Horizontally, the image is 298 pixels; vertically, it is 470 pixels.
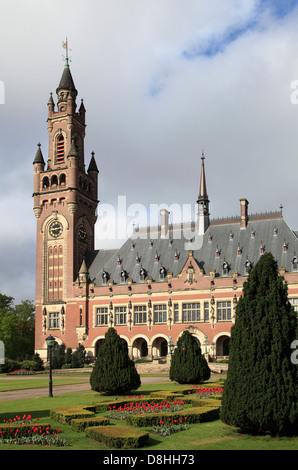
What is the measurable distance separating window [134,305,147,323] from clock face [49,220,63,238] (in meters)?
16.4

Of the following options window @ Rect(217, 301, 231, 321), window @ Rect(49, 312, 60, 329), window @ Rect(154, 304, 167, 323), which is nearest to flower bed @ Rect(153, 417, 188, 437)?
window @ Rect(217, 301, 231, 321)

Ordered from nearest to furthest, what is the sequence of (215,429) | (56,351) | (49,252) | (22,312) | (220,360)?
(215,429) → (220,360) → (56,351) → (49,252) → (22,312)

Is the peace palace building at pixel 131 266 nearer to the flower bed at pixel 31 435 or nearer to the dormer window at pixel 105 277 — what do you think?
the dormer window at pixel 105 277

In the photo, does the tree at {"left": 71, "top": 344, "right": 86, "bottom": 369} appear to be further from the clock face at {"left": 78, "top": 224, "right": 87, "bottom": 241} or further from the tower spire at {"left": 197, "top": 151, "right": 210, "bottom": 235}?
the tower spire at {"left": 197, "top": 151, "right": 210, "bottom": 235}

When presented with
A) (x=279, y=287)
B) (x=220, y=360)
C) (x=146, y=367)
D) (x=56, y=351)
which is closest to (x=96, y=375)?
(x=279, y=287)

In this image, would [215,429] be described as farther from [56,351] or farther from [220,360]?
[56,351]

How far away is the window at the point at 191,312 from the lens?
2717 inches

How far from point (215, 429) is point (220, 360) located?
44.0 metres

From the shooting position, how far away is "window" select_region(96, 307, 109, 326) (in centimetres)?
7406

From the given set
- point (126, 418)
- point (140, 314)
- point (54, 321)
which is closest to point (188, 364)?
point (126, 418)

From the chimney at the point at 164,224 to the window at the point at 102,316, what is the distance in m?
13.7

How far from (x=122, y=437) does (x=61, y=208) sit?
64786 mm

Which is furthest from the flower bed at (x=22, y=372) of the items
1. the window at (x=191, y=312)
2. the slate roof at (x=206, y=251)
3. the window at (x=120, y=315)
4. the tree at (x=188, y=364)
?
the tree at (x=188, y=364)
